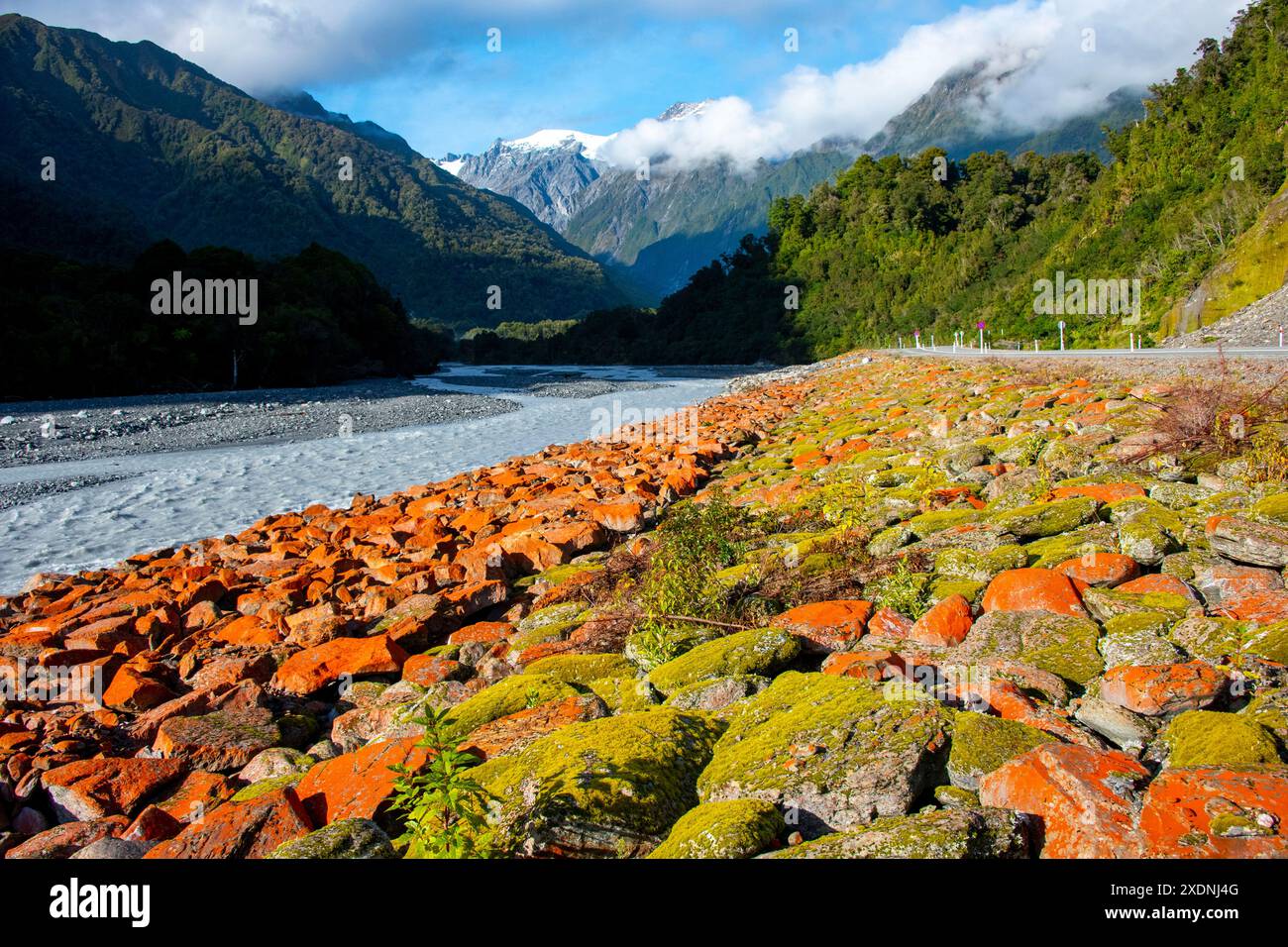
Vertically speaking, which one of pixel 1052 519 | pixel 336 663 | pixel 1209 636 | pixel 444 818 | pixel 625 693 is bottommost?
pixel 336 663

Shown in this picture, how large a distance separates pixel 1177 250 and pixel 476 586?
35110 mm

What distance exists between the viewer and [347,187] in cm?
17838

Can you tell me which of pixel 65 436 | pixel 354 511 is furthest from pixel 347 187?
pixel 354 511

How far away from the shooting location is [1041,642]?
3523mm

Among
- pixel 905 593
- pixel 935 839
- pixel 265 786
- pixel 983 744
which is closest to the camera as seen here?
pixel 935 839

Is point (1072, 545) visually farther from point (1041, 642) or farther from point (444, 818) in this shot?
point (444, 818)

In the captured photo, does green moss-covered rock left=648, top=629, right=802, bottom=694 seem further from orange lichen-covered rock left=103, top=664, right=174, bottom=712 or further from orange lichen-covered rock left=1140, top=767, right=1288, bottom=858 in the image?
orange lichen-covered rock left=103, top=664, right=174, bottom=712

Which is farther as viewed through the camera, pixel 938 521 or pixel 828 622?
pixel 938 521

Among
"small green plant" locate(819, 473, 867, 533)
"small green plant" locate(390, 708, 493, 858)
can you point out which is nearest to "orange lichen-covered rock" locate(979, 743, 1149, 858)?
"small green plant" locate(390, 708, 493, 858)

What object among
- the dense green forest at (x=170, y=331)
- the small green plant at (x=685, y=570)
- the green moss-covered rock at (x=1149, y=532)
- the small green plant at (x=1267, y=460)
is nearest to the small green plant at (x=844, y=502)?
the small green plant at (x=685, y=570)

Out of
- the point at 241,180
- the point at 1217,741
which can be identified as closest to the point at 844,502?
the point at 1217,741

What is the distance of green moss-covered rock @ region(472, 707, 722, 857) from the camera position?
2.50 meters

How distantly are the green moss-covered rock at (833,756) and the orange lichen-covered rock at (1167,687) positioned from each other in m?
0.69

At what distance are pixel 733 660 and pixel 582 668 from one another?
38.9 inches
